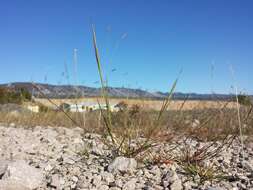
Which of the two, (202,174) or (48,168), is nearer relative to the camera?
(202,174)

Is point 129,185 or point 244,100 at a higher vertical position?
point 244,100

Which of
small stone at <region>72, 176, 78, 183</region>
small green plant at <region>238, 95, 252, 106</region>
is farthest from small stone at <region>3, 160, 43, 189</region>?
small green plant at <region>238, 95, 252, 106</region>

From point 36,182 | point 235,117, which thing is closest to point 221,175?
point 36,182

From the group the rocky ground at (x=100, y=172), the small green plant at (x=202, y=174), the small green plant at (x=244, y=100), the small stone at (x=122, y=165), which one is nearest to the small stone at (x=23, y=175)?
the rocky ground at (x=100, y=172)

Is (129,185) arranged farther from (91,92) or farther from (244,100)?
(244,100)

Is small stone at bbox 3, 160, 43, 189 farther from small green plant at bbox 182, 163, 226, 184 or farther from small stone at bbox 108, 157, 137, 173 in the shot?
small green plant at bbox 182, 163, 226, 184

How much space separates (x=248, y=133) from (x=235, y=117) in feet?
1.88

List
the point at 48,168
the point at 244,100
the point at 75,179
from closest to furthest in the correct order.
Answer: the point at 75,179, the point at 48,168, the point at 244,100

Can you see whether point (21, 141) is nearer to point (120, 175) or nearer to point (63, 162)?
point (63, 162)

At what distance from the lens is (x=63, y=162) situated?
2975mm

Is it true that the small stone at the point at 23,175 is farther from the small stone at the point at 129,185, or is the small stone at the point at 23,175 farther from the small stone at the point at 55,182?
the small stone at the point at 129,185

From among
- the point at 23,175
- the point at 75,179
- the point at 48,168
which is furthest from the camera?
the point at 48,168

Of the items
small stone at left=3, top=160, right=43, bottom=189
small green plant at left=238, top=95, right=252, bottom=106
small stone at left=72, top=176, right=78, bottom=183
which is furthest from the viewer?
small green plant at left=238, top=95, right=252, bottom=106

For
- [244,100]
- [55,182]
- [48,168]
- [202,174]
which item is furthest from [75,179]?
[244,100]
